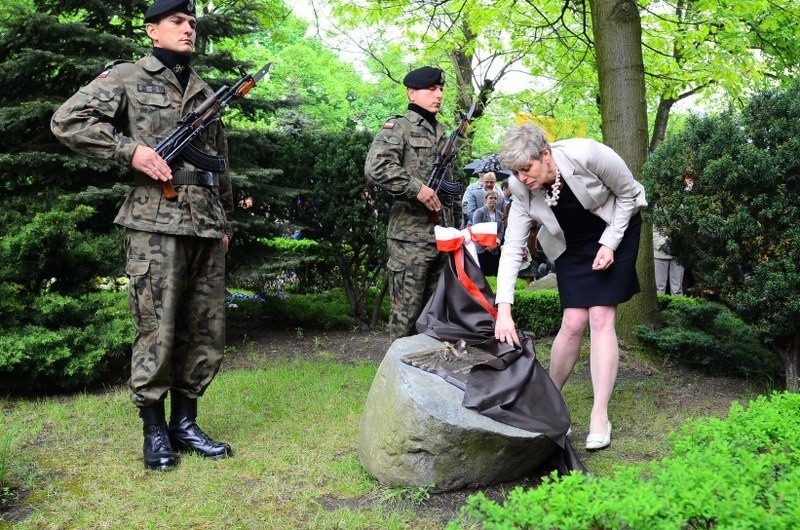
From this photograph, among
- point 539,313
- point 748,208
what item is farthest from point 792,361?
point 539,313

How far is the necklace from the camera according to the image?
13.2 feet

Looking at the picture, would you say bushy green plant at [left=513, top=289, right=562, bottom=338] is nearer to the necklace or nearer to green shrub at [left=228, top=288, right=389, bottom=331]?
green shrub at [left=228, top=288, right=389, bottom=331]

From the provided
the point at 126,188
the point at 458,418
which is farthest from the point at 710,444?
the point at 126,188

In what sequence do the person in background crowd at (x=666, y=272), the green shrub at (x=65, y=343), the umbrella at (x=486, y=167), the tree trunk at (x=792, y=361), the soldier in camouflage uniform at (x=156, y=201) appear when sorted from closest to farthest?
the soldier in camouflage uniform at (x=156, y=201) → the tree trunk at (x=792, y=361) → the green shrub at (x=65, y=343) → the umbrella at (x=486, y=167) → the person in background crowd at (x=666, y=272)

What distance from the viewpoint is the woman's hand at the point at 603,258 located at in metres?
4.13

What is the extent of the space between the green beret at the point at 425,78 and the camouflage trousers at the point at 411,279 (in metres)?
1.09

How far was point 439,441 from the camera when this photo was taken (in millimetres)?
3477

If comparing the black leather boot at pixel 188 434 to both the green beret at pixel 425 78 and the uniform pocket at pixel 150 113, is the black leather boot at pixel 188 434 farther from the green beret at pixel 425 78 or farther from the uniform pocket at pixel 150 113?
the green beret at pixel 425 78

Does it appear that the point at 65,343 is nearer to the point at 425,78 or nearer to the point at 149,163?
the point at 149,163

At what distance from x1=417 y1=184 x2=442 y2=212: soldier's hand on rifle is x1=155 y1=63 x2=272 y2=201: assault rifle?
1385 mm

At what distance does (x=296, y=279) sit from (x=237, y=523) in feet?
21.2

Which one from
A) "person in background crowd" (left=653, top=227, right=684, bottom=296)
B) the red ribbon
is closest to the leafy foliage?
the red ribbon

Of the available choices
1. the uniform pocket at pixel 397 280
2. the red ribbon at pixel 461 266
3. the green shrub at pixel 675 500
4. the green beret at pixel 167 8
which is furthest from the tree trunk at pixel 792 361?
the green beret at pixel 167 8

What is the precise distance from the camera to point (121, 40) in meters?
6.98
